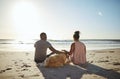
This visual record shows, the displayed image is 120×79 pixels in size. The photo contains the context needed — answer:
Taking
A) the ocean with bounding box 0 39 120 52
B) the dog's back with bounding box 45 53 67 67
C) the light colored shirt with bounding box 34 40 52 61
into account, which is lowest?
the ocean with bounding box 0 39 120 52

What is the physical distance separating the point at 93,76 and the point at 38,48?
3.81 metres

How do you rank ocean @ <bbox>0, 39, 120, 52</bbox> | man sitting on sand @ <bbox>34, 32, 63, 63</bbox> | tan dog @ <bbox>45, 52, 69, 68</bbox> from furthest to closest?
ocean @ <bbox>0, 39, 120, 52</bbox>
man sitting on sand @ <bbox>34, 32, 63, 63</bbox>
tan dog @ <bbox>45, 52, 69, 68</bbox>

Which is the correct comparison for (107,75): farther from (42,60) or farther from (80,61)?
(42,60)

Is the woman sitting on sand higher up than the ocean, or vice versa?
the woman sitting on sand

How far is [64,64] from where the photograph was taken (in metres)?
9.33

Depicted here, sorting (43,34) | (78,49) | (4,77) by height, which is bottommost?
(4,77)

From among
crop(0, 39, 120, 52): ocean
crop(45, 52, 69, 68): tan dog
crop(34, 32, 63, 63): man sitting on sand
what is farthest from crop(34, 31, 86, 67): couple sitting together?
crop(0, 39, 120, 52): ocean

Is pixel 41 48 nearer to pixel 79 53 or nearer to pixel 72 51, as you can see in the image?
pixel 72 51

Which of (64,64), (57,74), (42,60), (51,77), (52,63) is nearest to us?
(51,77)

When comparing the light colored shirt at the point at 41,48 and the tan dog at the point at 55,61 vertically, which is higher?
the light colored shirt at the point at 41,48

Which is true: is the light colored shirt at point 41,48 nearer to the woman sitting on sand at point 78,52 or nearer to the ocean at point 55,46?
the woman sitting on sand at point 78,52

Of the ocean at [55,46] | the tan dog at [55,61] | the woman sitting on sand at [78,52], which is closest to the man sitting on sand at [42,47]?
the tan dog at [55,61]

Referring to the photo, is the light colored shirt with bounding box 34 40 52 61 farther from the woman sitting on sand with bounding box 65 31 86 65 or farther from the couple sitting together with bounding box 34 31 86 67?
the woman sitting on sand with bounding box 65 31 86 65

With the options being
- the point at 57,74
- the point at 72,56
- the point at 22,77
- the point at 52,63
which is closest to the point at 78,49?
the point at 72,56
